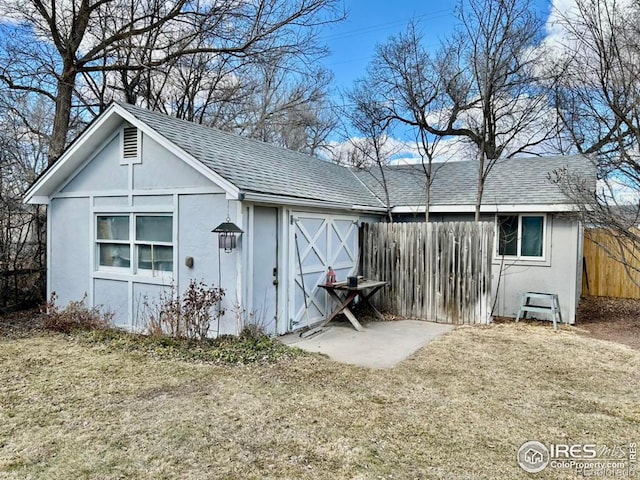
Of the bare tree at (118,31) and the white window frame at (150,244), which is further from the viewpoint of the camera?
the bare tree at (118,31)

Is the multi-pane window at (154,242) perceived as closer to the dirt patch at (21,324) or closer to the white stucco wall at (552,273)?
the dirt patch at (21,324)

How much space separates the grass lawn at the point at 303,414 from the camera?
134 inches

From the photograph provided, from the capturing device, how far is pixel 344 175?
13039mm

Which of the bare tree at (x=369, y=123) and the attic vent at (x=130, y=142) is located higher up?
the bare tree at (x=369, y=123)

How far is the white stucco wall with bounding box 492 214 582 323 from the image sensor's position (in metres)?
9.27

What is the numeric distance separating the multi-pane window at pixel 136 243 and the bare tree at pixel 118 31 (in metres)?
4.93

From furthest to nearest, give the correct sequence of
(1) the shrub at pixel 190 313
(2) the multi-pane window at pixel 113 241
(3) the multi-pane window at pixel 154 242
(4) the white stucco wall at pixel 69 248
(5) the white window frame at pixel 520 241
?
(5) the white window frame at pixel 520 241
(4) the white stucco wall at pixel 69 248
(2) the multi-pane window at pixel 113 241
(3) the multi-pane window at pixel 154 242
(1) the shrub at pixel 190 313

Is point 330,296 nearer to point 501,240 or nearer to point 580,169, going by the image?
Result: point 501,240

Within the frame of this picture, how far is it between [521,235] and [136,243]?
8150 mm

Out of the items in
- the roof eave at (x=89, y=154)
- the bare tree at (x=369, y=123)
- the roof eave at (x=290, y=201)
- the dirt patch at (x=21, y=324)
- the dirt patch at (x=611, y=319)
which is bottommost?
the dirt patch at (x=611, y=319)

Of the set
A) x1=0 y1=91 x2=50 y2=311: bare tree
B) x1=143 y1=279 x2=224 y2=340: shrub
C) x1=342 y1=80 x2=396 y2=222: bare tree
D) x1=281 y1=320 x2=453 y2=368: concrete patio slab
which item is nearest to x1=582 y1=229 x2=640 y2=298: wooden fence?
x1=342 y1=80 x2=396 y2=222: bare tree

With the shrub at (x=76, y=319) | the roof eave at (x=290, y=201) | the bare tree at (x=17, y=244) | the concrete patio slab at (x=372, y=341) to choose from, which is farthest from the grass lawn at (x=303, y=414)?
the bare tree at (x=17, y=244)

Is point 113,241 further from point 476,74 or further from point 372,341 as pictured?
point 476,74

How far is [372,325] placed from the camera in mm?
8625
